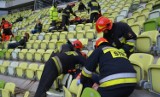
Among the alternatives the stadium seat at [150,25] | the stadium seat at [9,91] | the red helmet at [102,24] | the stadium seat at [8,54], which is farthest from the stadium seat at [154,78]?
the stadium seat at [8,54]

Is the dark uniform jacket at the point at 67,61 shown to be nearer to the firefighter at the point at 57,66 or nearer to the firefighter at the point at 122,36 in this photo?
the firefighter at the point at 57,66

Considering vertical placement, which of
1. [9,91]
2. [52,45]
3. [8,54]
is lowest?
[9,91]

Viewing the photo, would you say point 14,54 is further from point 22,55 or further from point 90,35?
point 90,35

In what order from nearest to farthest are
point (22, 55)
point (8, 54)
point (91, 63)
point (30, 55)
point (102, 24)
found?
1. point (91, 63)
2. point (102, 24)
3. point (30, 55)
4. point (22, 55)
5. point (8, 54)

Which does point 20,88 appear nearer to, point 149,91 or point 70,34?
point 70,34

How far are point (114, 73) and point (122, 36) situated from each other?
177cm

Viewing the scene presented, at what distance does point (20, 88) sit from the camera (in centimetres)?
646

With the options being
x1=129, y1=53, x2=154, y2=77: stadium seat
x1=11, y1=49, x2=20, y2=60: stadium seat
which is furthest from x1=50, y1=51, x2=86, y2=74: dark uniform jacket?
x1=11, y1=49, x2=20, y2=60: stadium seat

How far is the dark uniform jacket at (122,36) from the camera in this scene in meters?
4.52

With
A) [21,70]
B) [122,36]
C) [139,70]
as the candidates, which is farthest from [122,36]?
[21,70]

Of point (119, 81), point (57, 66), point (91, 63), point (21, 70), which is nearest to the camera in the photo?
point (119, 81)

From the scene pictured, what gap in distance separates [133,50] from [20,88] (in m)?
3.15

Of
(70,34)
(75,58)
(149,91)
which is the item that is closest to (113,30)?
(75,58)

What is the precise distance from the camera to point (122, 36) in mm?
4637
